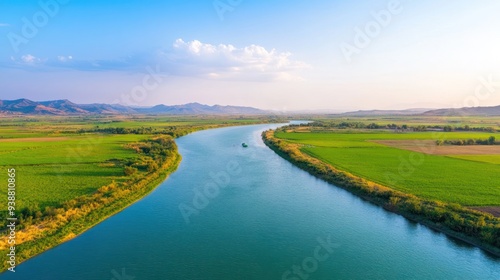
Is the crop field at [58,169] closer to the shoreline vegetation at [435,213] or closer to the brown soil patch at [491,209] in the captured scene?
the shoreline vegetation at [435,213]

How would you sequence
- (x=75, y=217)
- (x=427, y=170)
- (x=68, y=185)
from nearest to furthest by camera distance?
(x=75, y=217), (x=68, y=185), (x=427, y=170)

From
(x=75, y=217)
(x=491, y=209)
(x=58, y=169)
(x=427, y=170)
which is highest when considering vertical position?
(x=427, y=170)

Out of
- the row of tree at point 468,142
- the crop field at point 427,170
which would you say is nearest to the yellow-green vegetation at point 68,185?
the crop field at point 427,170

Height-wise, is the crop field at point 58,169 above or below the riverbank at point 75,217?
above

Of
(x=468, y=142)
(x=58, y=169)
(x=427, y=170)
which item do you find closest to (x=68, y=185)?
(x=58, y=169)

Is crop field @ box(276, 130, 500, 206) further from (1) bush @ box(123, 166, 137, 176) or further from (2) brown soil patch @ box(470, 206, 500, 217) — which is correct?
(1) bush @ box(123, 166, 137, 176)

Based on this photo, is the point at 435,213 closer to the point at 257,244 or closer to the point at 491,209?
the point at 491,209

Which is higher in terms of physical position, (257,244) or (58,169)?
(58,169)
